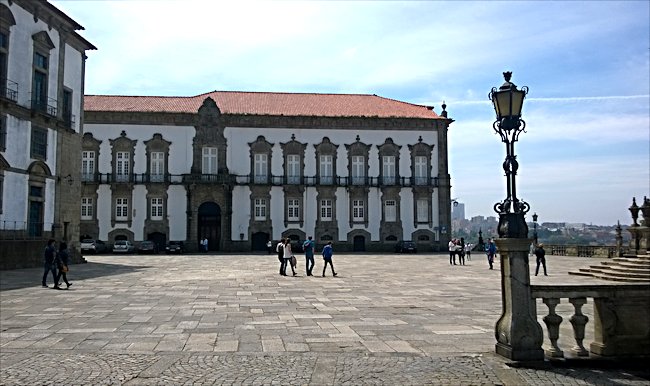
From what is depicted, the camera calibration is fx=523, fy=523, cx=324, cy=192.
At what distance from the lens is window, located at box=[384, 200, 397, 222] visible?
160 feet

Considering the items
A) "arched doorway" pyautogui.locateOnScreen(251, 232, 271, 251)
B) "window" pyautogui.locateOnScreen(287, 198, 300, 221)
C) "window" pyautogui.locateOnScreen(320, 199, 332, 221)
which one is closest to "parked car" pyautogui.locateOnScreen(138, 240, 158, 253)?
"arched doorway" pyautogui.locateOnScreen(251, 232, 271, 251)

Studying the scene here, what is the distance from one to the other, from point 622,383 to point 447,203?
1735 inches

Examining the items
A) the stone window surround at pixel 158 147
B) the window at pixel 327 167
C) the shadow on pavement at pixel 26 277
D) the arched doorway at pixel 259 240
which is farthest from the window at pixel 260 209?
the shadow on pavement at pixel 26 277

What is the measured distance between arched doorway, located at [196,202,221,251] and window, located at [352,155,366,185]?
42.1 ft

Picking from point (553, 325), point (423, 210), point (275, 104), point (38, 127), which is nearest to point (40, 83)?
point (38, 127)

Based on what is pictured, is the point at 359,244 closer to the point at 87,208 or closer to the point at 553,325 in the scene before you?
the point at 87,208

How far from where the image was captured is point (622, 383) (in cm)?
578

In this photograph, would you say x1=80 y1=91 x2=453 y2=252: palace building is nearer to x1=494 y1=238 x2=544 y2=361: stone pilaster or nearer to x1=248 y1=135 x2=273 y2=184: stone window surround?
x1=248 y1=135 x2=273 y2=184: stone window surround

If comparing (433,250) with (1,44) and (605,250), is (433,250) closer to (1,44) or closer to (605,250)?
(605,250)

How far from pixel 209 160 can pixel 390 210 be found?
56.4 feet

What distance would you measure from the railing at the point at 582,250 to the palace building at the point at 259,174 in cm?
969

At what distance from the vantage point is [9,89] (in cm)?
2462

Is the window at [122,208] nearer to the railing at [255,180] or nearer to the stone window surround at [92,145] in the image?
the railing at [255,180]

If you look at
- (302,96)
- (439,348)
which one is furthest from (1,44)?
(302,96)
